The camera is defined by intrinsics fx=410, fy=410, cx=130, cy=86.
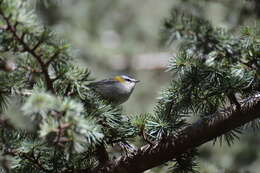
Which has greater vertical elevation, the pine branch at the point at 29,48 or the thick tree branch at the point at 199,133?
the pine branch at the point at 29,48

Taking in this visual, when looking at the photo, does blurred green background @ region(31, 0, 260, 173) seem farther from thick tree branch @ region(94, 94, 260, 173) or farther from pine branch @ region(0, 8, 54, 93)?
pine branch @ region(0, 8, 54, 93)

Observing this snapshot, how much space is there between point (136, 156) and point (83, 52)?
4650 mm

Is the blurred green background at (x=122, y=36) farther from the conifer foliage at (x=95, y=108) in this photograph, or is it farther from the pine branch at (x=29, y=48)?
the pine branch at (x=29, y=48)

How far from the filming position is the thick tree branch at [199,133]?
6.23ft

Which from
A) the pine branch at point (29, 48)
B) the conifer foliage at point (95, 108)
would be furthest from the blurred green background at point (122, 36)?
the pine branch at point (29, 48)

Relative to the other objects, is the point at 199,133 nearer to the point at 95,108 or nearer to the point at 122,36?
the point at 95,108

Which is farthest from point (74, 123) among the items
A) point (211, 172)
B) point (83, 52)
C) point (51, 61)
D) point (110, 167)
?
point (83, 52)

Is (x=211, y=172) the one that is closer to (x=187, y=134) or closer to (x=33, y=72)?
(x=187, y=134)

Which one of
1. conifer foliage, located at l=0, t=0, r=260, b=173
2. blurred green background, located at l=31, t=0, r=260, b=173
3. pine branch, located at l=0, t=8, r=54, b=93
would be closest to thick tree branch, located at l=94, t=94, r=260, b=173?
conifer foliage, located at l=0, t=0, r=260, b=173

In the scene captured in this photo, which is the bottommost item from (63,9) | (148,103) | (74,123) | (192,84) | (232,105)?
(74,123)

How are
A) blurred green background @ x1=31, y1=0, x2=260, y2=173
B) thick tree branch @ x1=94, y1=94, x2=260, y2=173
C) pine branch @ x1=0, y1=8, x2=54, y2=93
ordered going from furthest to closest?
blurred green background @ x1=31, y1=0, x2=260, y2=173 → thick tree branch @ x1=94, y1=94, x2=260, y2=173 → pine branch @ x1=0, y1=8, x2=54, y2=93

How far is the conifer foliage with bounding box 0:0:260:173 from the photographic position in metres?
1.66

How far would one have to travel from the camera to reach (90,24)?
6.79m

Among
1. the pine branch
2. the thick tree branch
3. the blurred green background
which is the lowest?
the thick tree branch
